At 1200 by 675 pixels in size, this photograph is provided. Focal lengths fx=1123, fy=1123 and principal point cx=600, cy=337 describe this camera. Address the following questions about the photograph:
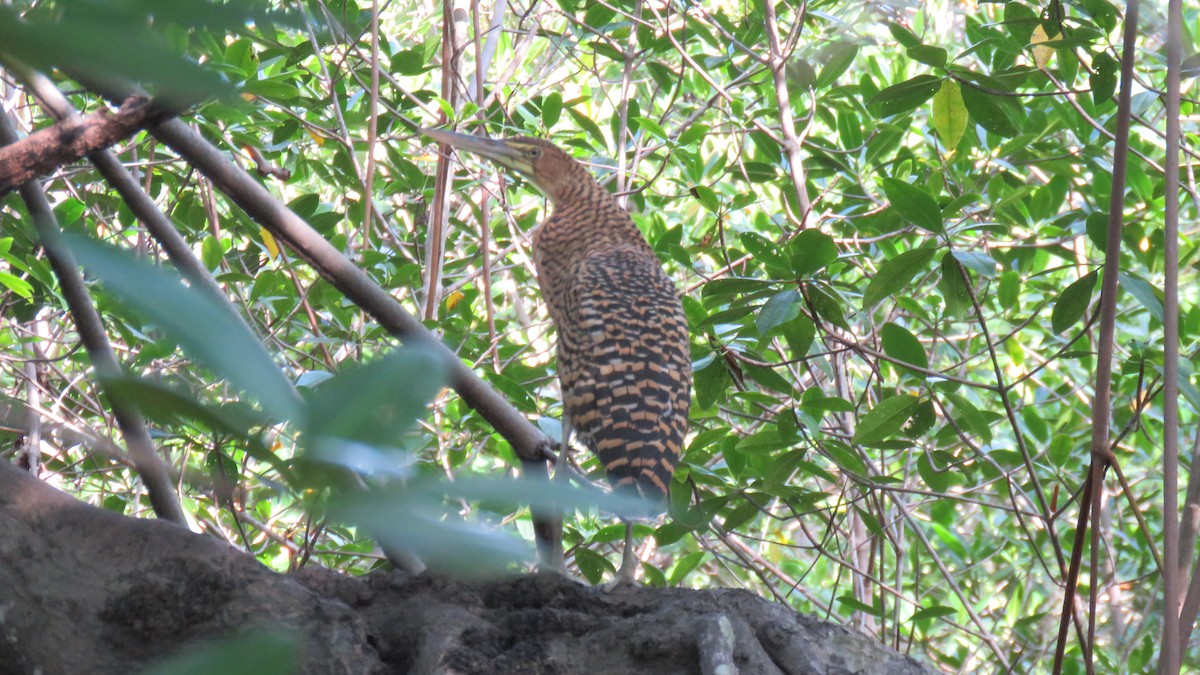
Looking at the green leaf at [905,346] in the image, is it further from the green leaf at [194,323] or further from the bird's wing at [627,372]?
the green leaf at [194,323]

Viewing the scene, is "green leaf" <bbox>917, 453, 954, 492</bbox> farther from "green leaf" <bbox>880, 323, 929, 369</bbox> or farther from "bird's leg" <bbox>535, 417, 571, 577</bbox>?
"bird's leg" <bbox>535, 417, 571, 577</bbox>

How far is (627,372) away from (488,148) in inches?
57.9

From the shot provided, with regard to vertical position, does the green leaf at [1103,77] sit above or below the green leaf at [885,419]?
above

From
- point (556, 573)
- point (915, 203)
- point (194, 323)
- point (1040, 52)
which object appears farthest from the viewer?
point (1040, 52)

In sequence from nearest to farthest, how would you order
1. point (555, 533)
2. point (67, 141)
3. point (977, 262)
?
point (67, 141) → point (555, 533) → point (977, 262)

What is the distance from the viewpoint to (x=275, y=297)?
416cm

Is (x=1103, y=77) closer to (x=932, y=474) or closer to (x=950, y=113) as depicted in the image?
(x=950, y=113)

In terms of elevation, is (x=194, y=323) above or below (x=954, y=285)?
below

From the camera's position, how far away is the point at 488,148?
4410 millimetres

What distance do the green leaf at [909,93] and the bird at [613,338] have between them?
0.93m

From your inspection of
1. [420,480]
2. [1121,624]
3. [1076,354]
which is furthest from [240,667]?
[1121,624]

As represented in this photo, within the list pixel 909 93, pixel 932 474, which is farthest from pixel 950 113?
pixel 932 474

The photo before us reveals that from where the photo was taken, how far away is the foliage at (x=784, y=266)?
3.21 m

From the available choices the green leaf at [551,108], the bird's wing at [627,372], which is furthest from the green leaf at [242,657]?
the green leaf at [551,108]
